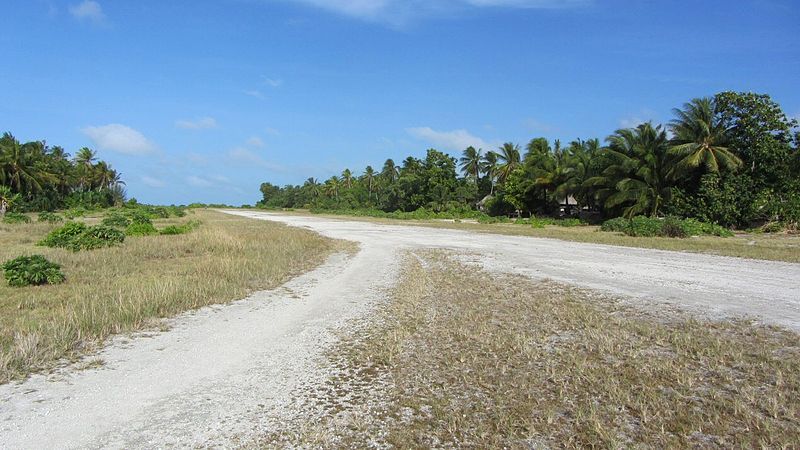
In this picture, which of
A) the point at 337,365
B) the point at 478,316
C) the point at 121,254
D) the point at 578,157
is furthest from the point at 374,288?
the point at 578,157

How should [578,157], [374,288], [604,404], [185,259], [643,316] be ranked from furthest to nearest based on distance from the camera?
1. [578,157]
2. [185,259]
3. [374,288]
4. [643,316]
5. [604,404]

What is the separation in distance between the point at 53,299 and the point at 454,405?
7.68 metres

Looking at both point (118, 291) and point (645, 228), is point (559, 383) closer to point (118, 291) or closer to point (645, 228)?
point (118, 291)

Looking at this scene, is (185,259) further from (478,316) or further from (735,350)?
(735,350)

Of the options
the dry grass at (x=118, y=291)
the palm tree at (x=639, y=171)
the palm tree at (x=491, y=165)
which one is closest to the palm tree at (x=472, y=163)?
the palm tree at (x=491, y=165)

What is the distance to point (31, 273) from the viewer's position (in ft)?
32.6

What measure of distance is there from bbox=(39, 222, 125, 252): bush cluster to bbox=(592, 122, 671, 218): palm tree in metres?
35.0

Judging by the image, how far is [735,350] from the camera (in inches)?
220

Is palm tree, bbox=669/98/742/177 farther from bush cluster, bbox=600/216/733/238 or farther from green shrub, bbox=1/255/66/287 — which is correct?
green shrub, bbox=1/255/66/287

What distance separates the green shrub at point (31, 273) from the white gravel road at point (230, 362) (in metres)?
4.50

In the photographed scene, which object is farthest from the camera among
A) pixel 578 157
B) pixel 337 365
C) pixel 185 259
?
pixel 578 157

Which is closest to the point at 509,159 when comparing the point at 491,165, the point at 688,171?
the point at 491,165

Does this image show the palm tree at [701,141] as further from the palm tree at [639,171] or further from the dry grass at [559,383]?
the dry grass at [559,383]

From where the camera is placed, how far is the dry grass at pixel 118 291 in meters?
5.62
